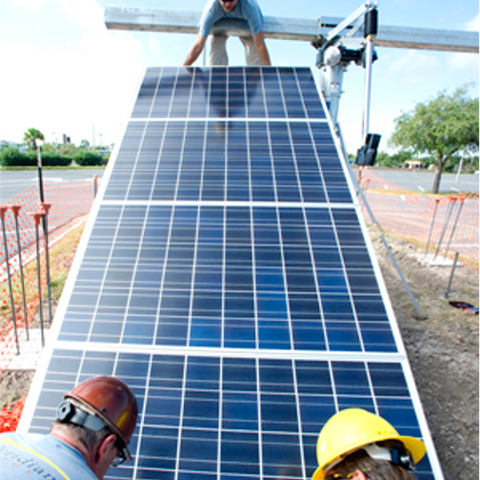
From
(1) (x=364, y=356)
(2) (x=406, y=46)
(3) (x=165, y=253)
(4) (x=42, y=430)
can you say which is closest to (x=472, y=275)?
(2) (x=406, y=46)

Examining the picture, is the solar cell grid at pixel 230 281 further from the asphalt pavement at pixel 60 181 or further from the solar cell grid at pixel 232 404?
the asphalt pavement at pixel 60 181

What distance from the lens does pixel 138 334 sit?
3.27 meters

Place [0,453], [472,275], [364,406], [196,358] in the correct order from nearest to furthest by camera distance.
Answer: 1. [0,453]
2. [364,406]
3. [196,358]
4. [472,275]

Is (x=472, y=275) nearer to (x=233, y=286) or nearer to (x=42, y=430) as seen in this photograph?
(x=233, y=286)

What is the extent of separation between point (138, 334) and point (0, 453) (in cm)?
176

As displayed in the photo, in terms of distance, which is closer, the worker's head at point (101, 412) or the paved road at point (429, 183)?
the worker's head at point (101, 412)

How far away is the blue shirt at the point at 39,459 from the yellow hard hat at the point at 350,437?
119 cm

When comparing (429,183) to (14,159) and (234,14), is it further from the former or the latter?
(14,159)

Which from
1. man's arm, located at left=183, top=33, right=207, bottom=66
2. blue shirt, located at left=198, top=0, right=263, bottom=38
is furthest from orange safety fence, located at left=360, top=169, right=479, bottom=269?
man's arm, located at left=183, top=33, right=207, bottom=66

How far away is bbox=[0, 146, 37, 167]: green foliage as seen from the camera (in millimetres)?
49531

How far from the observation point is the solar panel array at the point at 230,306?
2.73 metres

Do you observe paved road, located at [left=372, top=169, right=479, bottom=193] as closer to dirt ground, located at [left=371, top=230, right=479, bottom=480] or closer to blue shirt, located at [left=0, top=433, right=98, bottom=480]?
dirt ground, located at [left=371, top=230, right=479, bottom=480]

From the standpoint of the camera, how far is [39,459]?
5.04 ft

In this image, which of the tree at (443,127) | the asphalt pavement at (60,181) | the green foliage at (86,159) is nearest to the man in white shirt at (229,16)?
the asphalt pavement at (60,181)
